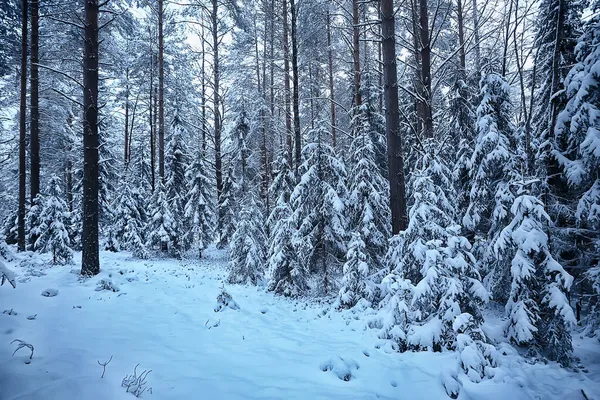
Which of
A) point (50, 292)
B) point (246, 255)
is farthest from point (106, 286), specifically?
point (246, 255)

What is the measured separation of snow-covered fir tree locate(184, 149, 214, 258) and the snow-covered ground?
9.45m

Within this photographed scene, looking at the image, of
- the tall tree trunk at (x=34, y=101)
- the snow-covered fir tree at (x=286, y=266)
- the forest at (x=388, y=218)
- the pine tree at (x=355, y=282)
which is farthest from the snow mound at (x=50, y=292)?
the tall tree trunk at (x=34, y=101)

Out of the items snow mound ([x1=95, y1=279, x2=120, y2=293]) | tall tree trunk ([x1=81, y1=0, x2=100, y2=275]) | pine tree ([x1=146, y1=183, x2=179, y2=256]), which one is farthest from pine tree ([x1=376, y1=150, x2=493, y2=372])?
pine tree ([x1=146, y1=183, x2=179, y2=256])

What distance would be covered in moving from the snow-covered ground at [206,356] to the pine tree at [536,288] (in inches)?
21.2

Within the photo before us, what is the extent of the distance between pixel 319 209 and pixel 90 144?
7133 mm

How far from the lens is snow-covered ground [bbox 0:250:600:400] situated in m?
3.47

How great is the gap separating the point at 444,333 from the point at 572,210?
5.10 metres

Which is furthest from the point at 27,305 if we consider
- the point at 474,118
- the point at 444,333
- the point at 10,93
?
the point at 10,93

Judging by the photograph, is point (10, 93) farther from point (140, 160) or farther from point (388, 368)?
point (388, 368)

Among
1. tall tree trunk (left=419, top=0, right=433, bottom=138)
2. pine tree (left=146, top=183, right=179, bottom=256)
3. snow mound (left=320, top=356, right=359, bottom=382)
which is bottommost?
snow mound (left=320, top=356, right=359, bottom=382)

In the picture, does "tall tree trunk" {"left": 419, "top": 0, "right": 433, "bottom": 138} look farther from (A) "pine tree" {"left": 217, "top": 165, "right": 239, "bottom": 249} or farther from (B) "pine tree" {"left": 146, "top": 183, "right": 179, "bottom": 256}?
(B) "pine tree" {"left": 146, "top": 183, "right": 179, "bottom": 256}

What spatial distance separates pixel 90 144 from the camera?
7.93 metres

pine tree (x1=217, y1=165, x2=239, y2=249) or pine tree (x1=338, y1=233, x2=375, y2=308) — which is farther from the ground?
pine tree (x1=217, y1=165, x2=239, y2=249)

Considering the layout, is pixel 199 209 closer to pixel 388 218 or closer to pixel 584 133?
pixel 388 218
